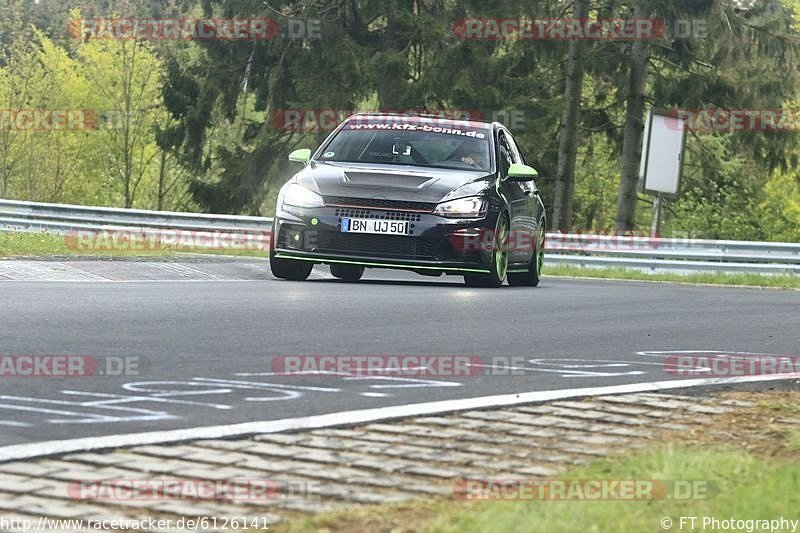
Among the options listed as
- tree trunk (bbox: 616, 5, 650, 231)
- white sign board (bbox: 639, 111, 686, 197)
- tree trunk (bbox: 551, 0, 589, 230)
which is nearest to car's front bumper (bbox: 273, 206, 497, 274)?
white sign board (bbox: 639, 111, 686, 197)

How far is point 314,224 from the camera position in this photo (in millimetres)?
15188

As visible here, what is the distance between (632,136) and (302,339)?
30104 mm

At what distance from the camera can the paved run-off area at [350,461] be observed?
479 cm

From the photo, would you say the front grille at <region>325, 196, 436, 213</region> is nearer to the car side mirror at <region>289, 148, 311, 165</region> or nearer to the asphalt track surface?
the asphalt track surface

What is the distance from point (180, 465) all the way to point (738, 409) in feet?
10.7

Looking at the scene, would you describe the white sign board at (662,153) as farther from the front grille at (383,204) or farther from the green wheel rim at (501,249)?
the front grille at (383,204)

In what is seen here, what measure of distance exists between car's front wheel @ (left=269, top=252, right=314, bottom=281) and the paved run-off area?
9.36 m

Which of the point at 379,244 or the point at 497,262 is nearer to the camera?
the point at 379,244

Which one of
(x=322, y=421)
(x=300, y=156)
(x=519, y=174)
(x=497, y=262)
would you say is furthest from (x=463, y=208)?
(x=322, y=421)

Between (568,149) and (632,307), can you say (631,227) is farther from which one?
(632,307)

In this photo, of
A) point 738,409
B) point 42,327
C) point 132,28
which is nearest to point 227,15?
point 132,28

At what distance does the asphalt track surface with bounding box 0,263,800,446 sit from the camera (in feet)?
22.8

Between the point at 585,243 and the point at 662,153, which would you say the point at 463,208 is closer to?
the point at 585,243

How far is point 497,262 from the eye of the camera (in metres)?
16.1
